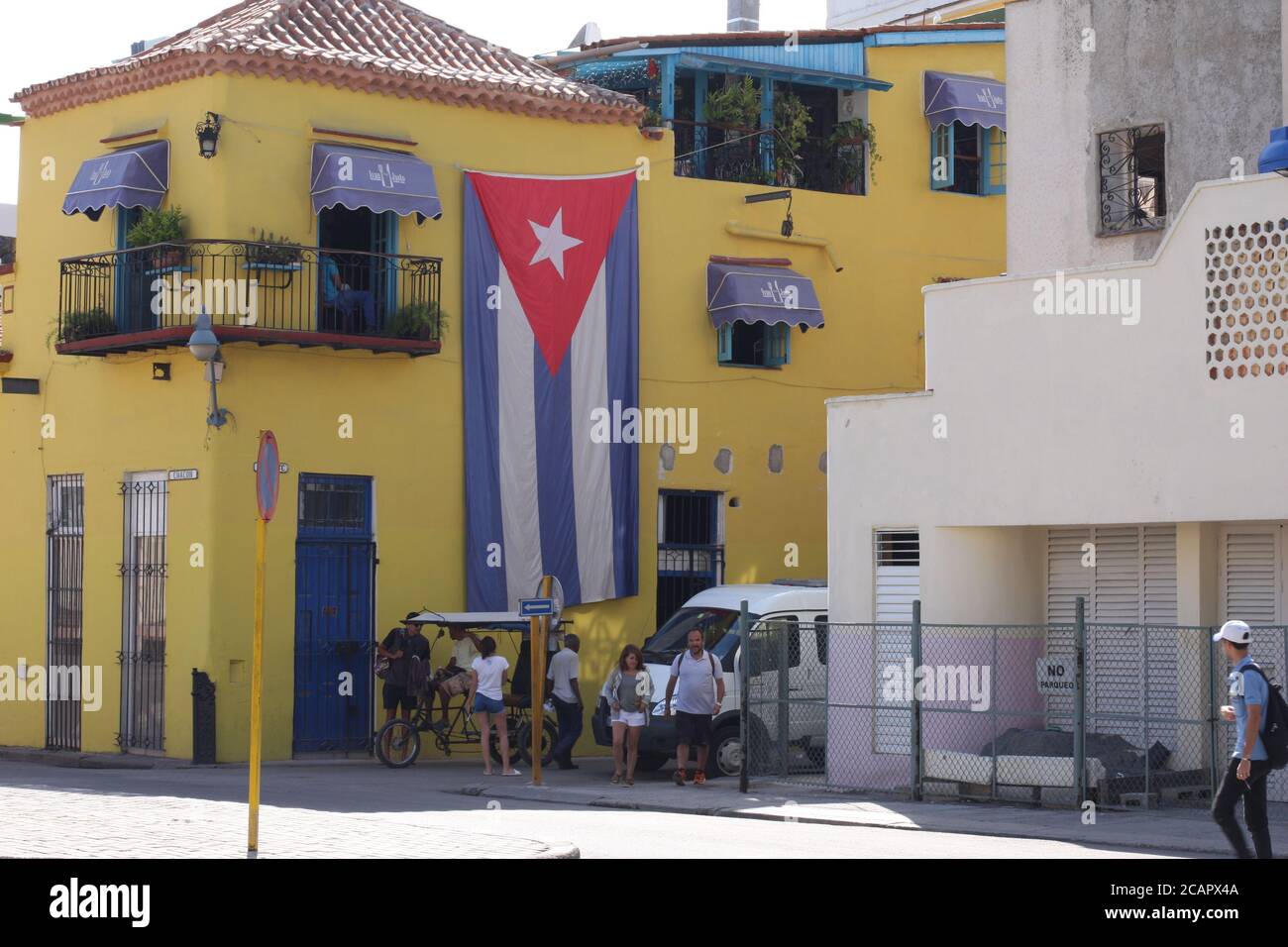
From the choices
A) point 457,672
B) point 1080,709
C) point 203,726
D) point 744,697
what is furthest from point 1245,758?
point 203,726

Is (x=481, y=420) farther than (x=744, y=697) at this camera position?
Yes

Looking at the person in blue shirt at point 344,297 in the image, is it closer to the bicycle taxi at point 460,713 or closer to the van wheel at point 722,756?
the bicycle taxi at point 460,713

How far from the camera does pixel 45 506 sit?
94.9ft

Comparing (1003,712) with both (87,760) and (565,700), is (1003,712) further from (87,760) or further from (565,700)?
(87,760)

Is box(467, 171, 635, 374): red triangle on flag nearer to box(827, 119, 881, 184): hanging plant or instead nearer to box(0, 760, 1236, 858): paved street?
box(827, 119, 881, 184): hanging plant

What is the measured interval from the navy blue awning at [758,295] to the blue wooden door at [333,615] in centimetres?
653

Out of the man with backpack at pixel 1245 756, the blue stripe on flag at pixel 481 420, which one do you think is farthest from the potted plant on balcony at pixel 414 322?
the man with backpack at pixel 1245 756

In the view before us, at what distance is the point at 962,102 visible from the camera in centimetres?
3262

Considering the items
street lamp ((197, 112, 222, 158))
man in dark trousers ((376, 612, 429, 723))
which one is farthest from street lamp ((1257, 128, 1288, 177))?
street lamp ((197, 112, 222, 158))

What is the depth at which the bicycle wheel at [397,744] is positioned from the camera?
25.5 metres

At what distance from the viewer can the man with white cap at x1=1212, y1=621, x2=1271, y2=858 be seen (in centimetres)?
1383

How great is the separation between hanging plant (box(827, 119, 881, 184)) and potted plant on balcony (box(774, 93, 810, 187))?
0.73 m

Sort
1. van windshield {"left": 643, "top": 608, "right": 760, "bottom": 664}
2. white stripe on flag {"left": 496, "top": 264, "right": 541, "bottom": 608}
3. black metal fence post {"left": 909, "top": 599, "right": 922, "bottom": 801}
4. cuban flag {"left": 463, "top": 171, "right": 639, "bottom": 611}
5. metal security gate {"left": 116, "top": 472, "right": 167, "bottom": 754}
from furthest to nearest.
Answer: white stripe on flag {"left": 496, "top": 264, "right": 541, "bottom": 608}, cuban flag {"left": 463, "top": 171, "right": 639, "bottom": 611}, metal security gate {"left": 116, "top": 472, "right": 167, "bottom": 754}, van windshield {"left": 643, "top": 608, "right": 760, "bottom": 664}, black metal fence post {"left": 909, "top": 599, "right": 922, "bottom": 801}

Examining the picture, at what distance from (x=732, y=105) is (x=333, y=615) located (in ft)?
33.7
